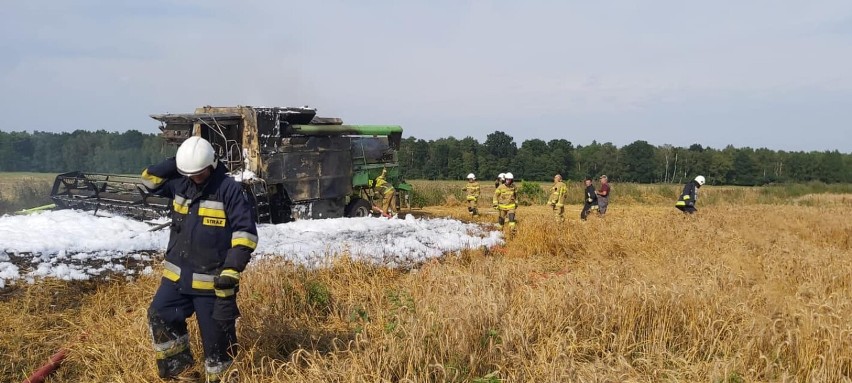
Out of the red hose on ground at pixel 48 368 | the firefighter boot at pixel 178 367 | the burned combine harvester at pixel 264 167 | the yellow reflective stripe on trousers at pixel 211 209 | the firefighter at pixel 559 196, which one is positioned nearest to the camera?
the yellow reflective stripe on trousers at pixel 211 209

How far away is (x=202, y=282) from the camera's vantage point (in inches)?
167

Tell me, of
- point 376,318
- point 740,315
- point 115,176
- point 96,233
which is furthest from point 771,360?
point 115,176

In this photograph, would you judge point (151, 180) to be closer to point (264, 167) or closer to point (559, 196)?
point (264, 167)

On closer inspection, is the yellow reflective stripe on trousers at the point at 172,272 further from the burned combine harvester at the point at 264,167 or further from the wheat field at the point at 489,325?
the burned combine harvester at the point at 264,167

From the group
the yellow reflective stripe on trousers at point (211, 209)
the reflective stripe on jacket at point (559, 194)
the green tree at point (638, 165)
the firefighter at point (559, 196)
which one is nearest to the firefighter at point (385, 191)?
the firefighter at point (559, 196)

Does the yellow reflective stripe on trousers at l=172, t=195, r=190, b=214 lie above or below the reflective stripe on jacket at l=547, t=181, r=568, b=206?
above

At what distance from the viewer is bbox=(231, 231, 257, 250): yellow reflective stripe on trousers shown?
4.14 metres

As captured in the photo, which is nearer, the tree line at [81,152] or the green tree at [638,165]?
the tree line at [81,152]

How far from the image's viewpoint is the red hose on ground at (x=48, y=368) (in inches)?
179

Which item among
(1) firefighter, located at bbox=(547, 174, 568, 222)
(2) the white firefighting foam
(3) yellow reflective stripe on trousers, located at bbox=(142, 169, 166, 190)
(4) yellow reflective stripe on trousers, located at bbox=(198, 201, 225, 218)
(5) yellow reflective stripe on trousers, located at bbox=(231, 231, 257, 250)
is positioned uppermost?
(3) yellow reflective stripe on trousers, located at bbox=(142, 169, 166, 190)

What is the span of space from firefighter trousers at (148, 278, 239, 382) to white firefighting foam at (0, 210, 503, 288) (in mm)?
3261

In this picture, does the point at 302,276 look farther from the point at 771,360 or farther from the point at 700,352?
the point at 771,360

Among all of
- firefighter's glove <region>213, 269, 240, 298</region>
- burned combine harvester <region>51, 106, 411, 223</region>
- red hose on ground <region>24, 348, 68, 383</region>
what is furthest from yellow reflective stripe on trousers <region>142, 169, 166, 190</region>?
burned combine harvester <region>51, 106, 411, 223</region>

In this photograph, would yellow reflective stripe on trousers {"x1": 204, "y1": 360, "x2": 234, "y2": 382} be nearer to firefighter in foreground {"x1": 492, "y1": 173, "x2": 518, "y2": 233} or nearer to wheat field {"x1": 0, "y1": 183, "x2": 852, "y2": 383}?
wheat field {"x1": 0, "y1": 183, "x2": 852, "y2": 383}
